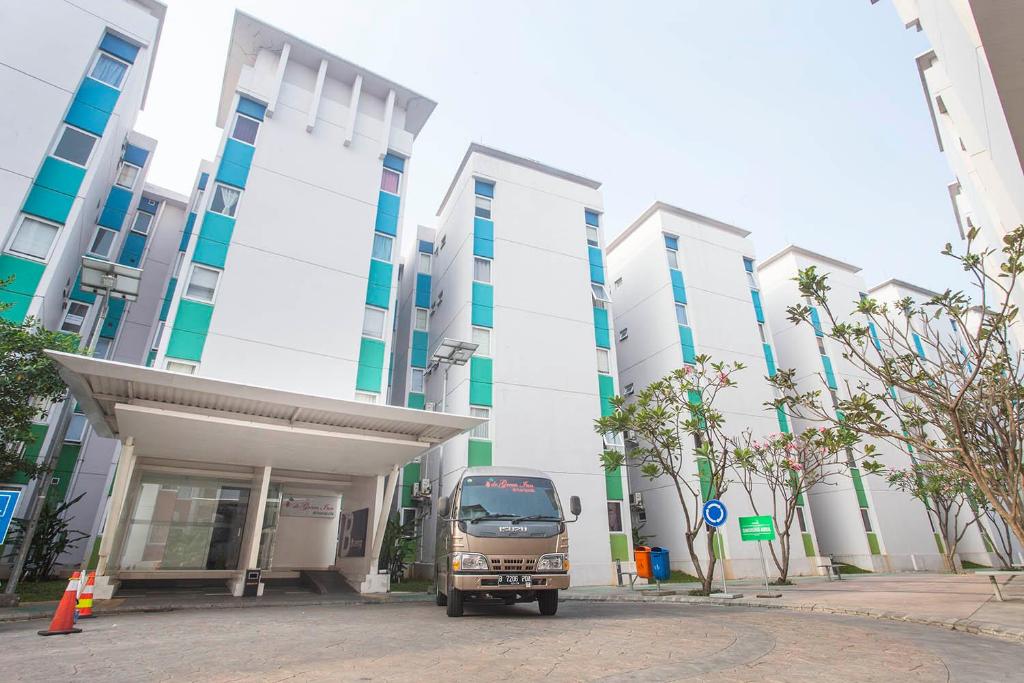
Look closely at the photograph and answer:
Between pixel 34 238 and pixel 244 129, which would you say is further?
pixel 244 129

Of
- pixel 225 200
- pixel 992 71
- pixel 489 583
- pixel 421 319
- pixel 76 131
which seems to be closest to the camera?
pixel 992 71

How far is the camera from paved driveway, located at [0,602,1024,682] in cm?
479

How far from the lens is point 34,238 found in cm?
1683

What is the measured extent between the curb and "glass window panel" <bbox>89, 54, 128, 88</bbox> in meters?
25.1

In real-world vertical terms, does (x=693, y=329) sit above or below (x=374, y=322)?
above

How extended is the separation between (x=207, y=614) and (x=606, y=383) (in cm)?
1788

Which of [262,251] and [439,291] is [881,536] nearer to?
[439,291]

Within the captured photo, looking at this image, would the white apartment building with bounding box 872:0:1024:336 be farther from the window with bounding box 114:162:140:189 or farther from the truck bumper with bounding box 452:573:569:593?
the window with bounding box 114:162:140:189

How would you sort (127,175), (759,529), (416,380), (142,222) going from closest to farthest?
(759,529), (127,175), (142,222), (416,380)

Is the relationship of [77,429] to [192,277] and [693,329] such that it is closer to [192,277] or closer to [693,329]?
[192,277]

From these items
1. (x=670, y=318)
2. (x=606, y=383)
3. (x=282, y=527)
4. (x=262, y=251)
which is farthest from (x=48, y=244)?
(x=670, y=318)

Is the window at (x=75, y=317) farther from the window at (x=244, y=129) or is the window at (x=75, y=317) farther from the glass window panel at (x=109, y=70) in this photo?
the window at (x=244, y=129)

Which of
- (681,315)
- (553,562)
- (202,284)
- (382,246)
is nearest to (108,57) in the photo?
(202,284)

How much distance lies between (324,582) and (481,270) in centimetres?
1426
